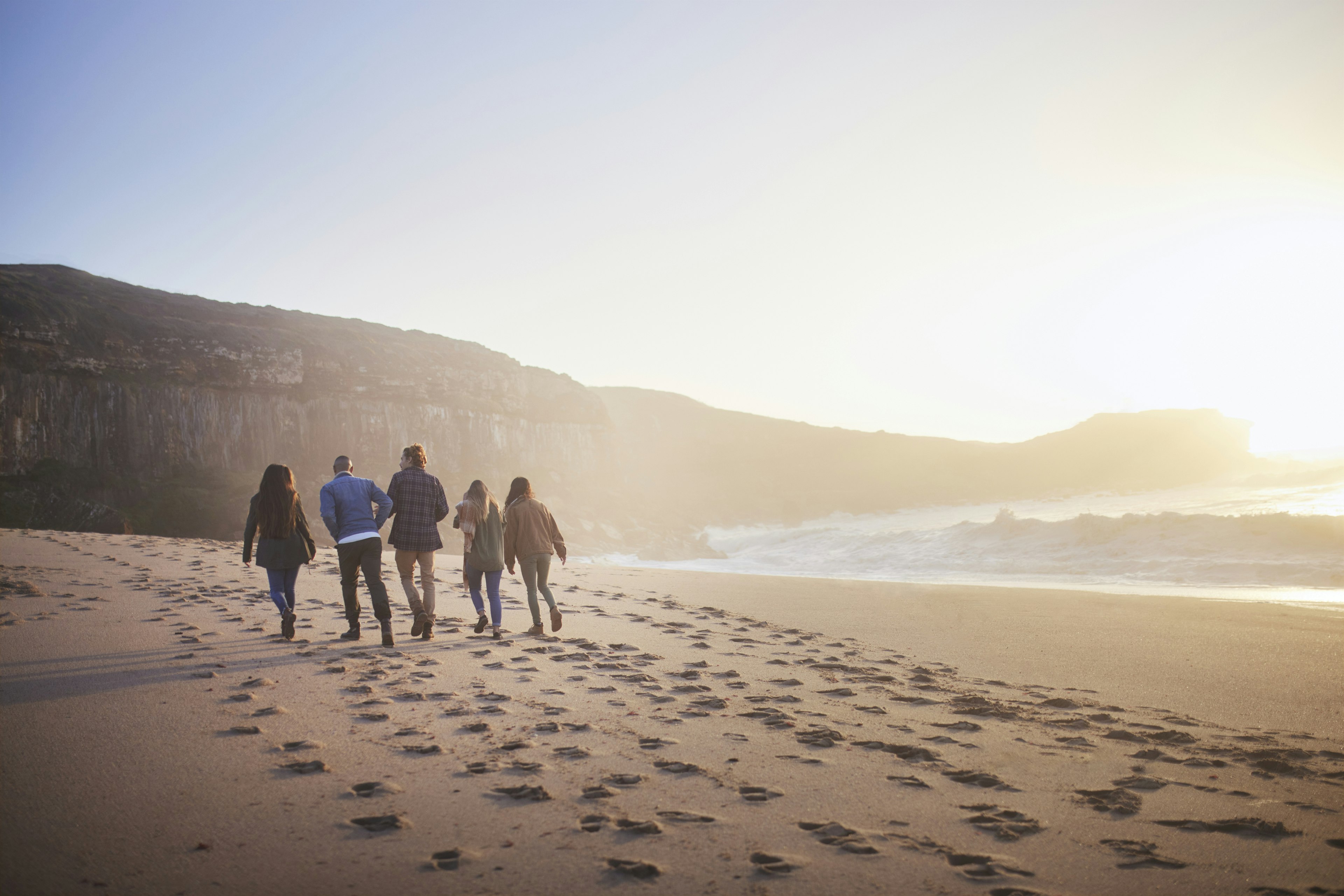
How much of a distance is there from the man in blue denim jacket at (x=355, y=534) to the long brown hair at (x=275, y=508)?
15.9 inches

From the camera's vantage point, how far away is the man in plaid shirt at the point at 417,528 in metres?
7.13

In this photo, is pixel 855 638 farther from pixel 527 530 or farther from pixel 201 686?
pixel 201 686

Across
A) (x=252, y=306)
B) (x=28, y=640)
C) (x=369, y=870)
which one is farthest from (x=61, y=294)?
(x=369, y=870)

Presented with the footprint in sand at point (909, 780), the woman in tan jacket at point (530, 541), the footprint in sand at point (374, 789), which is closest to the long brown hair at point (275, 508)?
the woman in tan jacket at point (530, 541)

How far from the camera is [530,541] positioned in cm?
813

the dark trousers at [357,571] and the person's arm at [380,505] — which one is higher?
the person's arm at [380,505]

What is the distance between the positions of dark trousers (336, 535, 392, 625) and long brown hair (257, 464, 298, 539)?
0.58 metres

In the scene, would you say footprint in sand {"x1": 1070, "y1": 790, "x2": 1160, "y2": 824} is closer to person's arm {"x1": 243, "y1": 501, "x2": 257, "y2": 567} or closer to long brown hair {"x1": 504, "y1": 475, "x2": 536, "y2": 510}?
long brown hair {"x1": 504, "y1": 475, "x2": 536, "y2": 510}

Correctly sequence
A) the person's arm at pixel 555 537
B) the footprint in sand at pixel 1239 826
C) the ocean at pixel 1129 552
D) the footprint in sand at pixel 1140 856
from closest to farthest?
the footprint in sand at pixel 1140 856 < the footprint in sand at pixel 1239 826 < the person's arm at pixel 555 537 < the ocean at pixel 1129 552

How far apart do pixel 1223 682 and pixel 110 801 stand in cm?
843

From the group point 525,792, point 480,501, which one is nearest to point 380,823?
point 525,792

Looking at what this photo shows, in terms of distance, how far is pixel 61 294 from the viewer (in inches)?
1388

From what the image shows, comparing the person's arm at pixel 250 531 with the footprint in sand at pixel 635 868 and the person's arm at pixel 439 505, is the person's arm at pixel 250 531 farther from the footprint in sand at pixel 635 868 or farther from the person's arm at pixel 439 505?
the footprint in sand at pixel 635 868

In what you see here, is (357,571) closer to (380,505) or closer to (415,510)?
(380,505)
